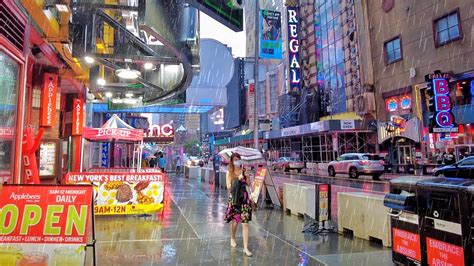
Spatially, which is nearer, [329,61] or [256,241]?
[256,241]

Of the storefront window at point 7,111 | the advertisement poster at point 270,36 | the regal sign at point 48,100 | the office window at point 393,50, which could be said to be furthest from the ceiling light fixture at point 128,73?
the office window at point 393,50

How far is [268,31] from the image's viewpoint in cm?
2606

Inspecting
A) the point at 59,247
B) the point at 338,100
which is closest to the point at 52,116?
the point at 59,247

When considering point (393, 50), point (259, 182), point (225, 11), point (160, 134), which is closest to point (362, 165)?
point (393, 50)

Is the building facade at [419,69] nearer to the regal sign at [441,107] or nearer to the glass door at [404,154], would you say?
the glass door at [404,154]

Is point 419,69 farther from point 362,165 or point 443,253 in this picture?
point 443,253

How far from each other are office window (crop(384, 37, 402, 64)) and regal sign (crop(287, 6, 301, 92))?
39.0 feet

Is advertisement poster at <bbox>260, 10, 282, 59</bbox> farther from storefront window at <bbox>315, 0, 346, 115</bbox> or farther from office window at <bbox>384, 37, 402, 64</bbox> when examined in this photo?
storefront window at <bbox>315, 0, 346, 115</bbox>

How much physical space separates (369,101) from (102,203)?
26306mm

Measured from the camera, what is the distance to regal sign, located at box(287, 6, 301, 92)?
1574 inches

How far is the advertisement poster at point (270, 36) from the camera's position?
25453mm

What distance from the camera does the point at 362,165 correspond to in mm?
22984

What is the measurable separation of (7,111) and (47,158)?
259 inches

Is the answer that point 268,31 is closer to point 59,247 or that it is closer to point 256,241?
point 256,241
